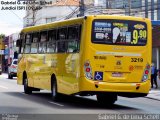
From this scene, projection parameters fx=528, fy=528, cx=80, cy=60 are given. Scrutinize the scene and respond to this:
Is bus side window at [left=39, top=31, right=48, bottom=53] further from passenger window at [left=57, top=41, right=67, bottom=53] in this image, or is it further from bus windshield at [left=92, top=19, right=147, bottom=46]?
bus windshield at [left=92, top=19, right=147, bottom=46]

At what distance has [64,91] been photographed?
1948 cm

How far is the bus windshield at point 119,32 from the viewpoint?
1802 cm

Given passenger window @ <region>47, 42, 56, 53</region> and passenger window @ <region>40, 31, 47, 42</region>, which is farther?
passenger window @ <region>40, 31, 47, 42</region>

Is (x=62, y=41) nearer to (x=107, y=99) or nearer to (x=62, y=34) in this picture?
(x=62, y=34)

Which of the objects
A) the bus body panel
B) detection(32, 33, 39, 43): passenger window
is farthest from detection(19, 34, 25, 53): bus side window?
the bus body panel

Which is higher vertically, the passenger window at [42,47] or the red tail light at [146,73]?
the passenger window at [42,47]

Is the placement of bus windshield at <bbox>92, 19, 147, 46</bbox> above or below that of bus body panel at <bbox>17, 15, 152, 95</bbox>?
above

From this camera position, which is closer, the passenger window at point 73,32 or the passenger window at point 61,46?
the passenger window at point 73,32

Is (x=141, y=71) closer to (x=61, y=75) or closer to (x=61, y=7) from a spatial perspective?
(x=61, y=75)

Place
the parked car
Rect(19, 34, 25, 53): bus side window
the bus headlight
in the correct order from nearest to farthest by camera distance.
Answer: the bus headlight
Rect(19, 34, 25, 53): bus side window
the parked car

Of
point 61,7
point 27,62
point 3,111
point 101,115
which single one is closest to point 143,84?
point 101,115

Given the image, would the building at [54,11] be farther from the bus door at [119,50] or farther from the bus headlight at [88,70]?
the bus headlight at [88,70]

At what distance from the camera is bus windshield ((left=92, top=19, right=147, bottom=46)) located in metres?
18.0

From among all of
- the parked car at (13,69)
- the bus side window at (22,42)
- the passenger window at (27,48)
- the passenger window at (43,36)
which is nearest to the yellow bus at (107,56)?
the passenger window at (43,36)
